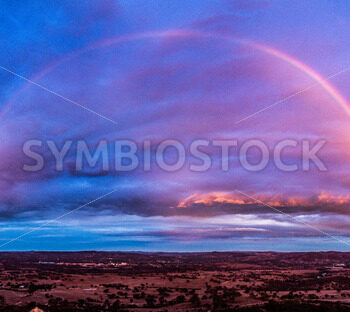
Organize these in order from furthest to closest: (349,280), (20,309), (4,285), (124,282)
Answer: (349,280), (124,282), (4,285), (20,309)

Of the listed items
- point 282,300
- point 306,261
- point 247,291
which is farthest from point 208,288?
point 306,261

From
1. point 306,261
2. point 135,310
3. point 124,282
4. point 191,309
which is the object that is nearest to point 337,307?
point 191,309

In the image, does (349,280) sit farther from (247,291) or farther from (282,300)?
(282,300)

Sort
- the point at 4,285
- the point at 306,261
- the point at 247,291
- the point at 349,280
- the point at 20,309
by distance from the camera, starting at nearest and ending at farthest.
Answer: the point at 20,309 → the point at 247,291 → the point at 4,285 → the point at 349,280 → the point at 306,261

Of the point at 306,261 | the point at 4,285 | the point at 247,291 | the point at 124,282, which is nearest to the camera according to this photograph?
the point at 247,291

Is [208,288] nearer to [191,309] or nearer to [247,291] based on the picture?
[247,291]

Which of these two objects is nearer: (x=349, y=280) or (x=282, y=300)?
(x=282, y=300)

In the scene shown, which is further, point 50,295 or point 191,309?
point 50,295

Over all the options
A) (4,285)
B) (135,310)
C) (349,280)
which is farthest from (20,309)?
(349,280)

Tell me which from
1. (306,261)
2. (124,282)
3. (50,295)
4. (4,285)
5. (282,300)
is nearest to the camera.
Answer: (282,300)
